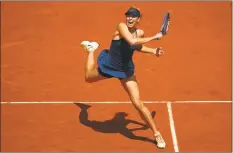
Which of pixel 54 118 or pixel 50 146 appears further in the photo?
pixel 54 118

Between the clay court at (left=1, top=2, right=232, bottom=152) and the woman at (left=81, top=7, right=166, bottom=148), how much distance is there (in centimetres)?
73

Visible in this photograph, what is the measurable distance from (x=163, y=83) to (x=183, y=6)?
4.00 meters

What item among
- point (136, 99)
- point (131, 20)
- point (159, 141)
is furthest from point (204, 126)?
point (131, 20)

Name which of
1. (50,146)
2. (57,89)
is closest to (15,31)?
(57,89)

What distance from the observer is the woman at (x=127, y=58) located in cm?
719

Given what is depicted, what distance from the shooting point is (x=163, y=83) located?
9.69m

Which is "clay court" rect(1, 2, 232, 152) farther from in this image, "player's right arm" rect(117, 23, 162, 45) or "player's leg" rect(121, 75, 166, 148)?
"player's right arm" rect(117, 23, 162, 45)

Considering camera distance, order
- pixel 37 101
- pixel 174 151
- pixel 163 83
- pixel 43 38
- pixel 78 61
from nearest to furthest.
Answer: pixel 174 151
pixel 37 101
pixel 163 83
pixel 78 61
pixel 43 38

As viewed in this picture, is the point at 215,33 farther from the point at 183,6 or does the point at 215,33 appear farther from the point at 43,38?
the point at 43,38

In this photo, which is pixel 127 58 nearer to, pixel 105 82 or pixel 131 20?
pixel 131 20

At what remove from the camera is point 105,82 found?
384 inches

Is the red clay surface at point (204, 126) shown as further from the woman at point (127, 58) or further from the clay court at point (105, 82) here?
the woman at point (127, 58)

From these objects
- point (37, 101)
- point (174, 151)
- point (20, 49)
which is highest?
point (20, 49)

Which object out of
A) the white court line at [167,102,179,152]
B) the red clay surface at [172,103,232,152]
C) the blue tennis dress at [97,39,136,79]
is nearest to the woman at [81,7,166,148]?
the blue tennis dress at [97,39,136,79]
